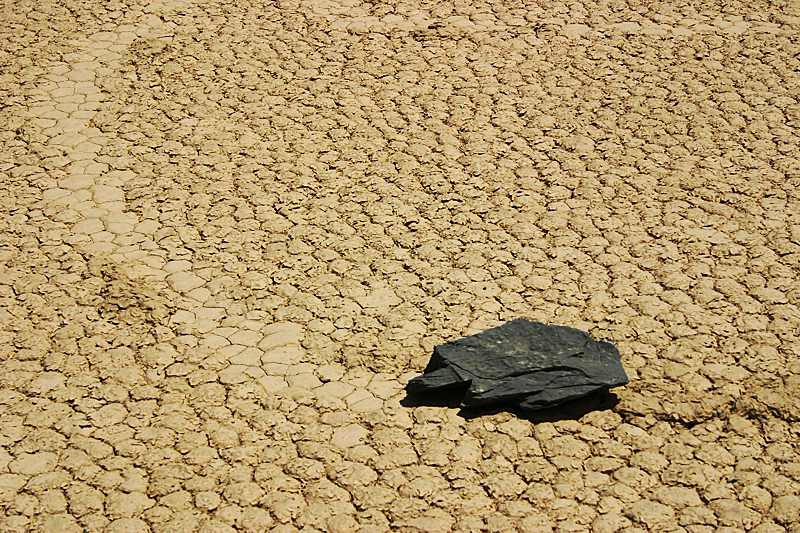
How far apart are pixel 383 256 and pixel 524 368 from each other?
88cm

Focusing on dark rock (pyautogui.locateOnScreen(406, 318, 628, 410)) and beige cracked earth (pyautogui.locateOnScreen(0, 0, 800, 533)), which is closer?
beige cracked earth (pyautogui.locateOnScreen(0, 0, 800, 533))

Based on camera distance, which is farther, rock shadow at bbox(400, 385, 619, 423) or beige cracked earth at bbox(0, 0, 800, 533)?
rock shadow at bbox(400, 385, 619, 423)

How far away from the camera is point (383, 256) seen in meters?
3.48

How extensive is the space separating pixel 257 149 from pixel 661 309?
6.66 feet

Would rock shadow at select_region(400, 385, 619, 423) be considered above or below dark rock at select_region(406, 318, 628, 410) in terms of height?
below

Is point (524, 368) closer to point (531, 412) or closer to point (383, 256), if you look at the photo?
point (531, 412)

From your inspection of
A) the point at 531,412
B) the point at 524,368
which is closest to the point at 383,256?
the point at 524,368

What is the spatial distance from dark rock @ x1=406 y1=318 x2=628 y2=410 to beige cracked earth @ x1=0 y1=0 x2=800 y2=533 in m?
0.09

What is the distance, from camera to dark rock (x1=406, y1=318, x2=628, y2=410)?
2.78m

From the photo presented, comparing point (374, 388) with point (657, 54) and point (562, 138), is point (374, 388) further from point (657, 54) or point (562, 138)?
point (657, 54)

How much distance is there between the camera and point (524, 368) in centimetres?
286

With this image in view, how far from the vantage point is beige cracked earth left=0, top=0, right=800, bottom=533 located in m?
2.56

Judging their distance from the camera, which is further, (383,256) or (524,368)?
(383,256)

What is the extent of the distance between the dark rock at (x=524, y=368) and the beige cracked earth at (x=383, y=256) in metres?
0.09
